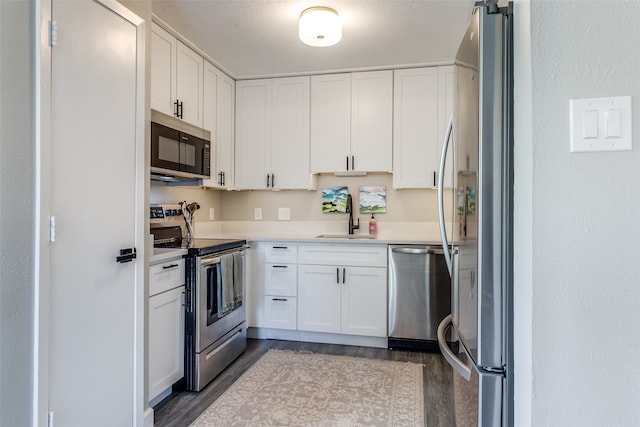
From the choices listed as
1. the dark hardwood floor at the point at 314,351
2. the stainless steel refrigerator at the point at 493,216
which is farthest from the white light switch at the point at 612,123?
the dark hardwood floor at the point at 314,351

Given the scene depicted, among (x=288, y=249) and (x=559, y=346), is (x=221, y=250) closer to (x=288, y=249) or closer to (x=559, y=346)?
(x=288, y=249)

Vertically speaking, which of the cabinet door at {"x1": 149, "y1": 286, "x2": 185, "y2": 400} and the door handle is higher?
the door handle

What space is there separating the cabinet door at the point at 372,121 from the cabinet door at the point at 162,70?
1565mm

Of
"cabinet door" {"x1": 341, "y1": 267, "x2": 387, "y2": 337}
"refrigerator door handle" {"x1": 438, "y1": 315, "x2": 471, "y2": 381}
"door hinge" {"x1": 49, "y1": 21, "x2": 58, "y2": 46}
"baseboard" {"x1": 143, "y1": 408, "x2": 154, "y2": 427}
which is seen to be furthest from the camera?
"cabinet door" {"x1": 341, "y1": 267, "x2": 387, "y2": 337}

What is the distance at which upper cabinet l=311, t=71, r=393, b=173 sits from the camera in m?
3.39

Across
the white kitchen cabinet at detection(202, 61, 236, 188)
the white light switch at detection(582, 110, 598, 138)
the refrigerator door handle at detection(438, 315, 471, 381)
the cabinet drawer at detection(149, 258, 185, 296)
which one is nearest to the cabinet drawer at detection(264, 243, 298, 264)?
the white kitchen cabinet at detection(202, 61, 236, 188)

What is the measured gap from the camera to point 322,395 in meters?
2.28

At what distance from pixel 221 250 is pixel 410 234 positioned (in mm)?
1799

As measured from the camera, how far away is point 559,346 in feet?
2.85

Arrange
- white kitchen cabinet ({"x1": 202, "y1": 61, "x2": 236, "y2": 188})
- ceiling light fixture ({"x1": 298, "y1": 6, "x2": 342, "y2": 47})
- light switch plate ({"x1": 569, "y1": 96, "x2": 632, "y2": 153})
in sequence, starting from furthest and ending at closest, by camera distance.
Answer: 1. white kitchen cabinet ({"x1": 202, "y1": 61, "x2": 236, "y2": 188})
2. ceiling light fixture ({"x1": 298, "y1": 6, "x2": 342, "y2": 47})
3. light switch plate ({"x1": 569, "y1": 96, "x2": 632, "y2": 153})

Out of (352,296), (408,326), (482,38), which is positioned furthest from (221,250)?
(482,38)

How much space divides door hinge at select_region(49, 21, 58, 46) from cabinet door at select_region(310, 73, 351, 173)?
230cm

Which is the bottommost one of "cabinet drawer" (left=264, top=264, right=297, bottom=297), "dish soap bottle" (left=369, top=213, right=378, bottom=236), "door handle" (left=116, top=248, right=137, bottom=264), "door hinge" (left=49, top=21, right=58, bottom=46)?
"cabinet drawer" (left=264, top=264, right=297, bottom=297)

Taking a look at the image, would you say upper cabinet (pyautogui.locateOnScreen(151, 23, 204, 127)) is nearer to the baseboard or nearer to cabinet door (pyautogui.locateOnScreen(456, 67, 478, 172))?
the baseboard
